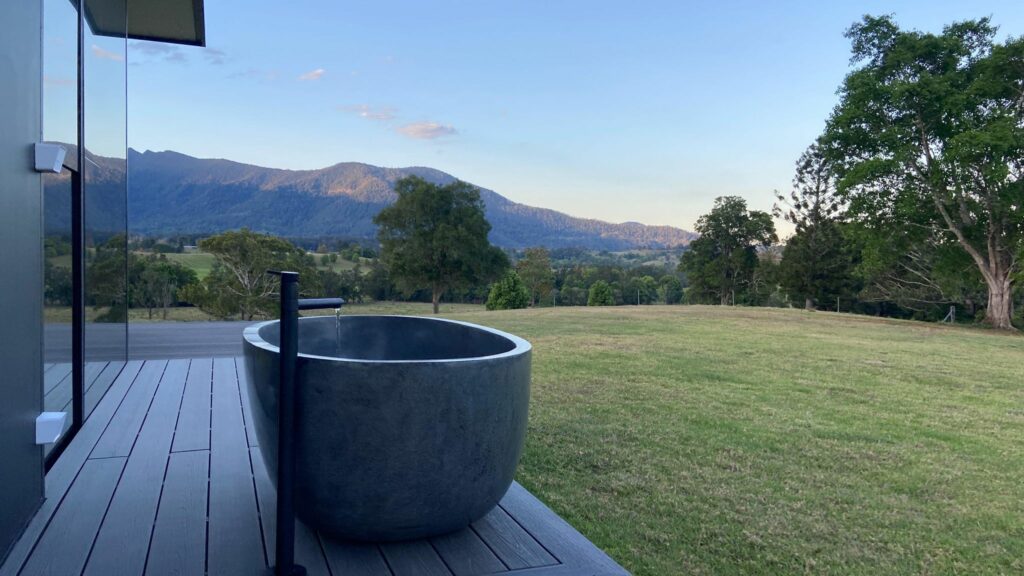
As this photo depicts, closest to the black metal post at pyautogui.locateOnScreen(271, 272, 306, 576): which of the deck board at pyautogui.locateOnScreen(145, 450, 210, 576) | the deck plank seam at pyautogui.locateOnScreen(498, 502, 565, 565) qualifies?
the deck board at pyautogui.locateOnScreen(145, 450, 210, 576)

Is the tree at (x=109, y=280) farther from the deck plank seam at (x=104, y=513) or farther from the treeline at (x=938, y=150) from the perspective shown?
the treeline at (x=938, y=150)

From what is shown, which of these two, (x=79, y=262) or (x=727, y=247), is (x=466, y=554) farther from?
(x=727, y=247)

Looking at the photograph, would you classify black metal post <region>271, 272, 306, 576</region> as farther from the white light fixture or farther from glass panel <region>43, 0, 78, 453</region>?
glass panel <region>43, 0, 78, 453</region>

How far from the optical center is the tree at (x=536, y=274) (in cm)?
3034

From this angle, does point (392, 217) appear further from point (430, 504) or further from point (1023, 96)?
point (430, 504)

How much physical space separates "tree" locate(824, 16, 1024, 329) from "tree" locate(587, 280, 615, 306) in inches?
609

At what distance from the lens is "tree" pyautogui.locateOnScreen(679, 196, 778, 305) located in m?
25.1

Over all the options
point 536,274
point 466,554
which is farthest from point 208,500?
point 536,274

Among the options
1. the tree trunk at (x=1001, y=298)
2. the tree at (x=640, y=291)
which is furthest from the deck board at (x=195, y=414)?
the tree at (x=640, y=291)

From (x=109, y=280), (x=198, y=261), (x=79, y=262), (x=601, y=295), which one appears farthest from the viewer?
(x=601, y=295)

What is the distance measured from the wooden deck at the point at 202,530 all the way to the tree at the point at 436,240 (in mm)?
17978

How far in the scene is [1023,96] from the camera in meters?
11.4

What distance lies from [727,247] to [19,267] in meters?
26.1

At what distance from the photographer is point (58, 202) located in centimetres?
244
